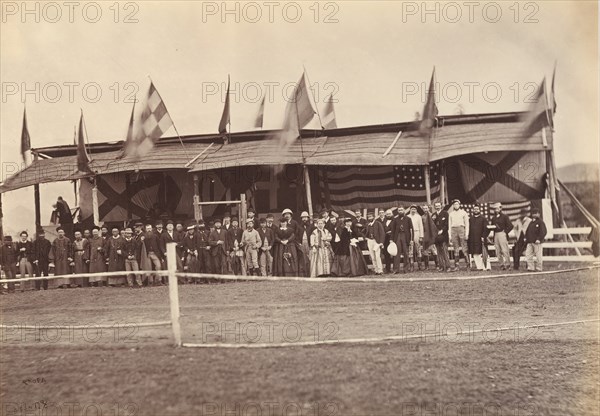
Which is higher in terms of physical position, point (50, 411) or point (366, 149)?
point (366, 149)

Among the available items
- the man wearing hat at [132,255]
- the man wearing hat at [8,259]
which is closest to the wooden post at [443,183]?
the man wearing hat at [132,255]

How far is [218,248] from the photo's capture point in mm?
13000

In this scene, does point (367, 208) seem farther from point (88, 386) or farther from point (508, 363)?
point (88, 386)

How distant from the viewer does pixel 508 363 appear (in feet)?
18.7

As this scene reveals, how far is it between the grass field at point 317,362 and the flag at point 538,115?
17.7ft

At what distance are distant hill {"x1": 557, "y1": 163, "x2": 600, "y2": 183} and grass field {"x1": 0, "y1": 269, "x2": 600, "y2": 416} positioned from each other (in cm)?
290

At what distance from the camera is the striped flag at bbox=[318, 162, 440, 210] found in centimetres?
1541

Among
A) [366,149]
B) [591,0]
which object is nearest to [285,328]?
[591,0]

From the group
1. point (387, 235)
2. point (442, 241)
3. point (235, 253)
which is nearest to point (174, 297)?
point (235, 253)

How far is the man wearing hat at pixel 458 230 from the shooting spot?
12.5 metres

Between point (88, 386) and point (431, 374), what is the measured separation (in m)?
3.00

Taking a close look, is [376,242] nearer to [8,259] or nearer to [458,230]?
[458,230]

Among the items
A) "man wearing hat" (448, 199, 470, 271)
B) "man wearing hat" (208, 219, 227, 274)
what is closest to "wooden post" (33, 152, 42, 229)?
"man wearing hat" (208, 219, 227, 274)

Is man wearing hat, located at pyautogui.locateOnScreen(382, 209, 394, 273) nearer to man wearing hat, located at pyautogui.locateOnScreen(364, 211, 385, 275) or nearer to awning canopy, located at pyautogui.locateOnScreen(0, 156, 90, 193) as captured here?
man wearing hat, located at pyautogui.locateOnScreen(364, 211, 385, 275)
